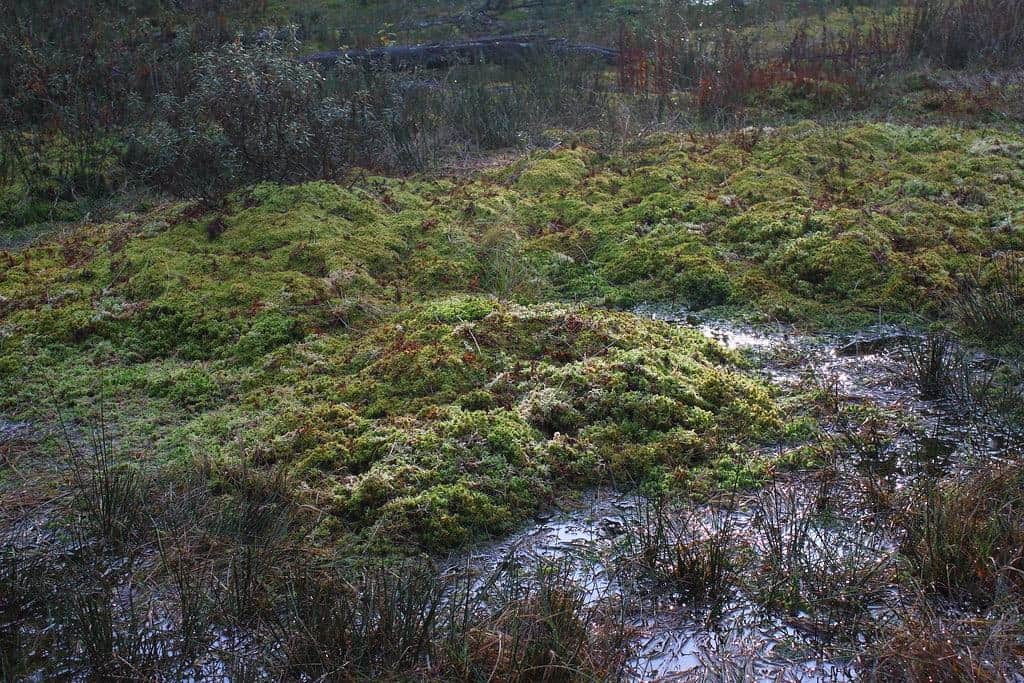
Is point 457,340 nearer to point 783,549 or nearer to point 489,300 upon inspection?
point 489,300

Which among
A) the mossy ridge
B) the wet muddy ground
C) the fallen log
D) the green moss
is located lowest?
the wet muddy ground

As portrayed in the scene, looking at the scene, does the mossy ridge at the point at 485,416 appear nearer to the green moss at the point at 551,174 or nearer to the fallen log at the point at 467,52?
the green moss at the point at 551,174

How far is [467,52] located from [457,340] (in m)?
10.0

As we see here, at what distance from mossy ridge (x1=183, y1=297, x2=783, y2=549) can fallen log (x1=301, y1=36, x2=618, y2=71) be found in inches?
352

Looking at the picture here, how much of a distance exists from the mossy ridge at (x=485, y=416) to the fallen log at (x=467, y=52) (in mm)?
8944

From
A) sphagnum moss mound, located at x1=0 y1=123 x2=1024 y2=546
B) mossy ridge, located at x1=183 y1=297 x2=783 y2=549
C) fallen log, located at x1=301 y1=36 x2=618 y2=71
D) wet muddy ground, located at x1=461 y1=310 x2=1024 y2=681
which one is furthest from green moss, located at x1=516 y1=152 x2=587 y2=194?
fallen log, located at x1=301 y1=36 x2=618 y2=71

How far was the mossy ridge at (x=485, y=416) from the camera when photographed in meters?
3.90

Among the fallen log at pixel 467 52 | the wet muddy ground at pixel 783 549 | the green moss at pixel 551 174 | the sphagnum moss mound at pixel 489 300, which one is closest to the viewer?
the wet muddy ground at pixel 783 549

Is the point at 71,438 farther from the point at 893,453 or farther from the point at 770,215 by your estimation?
the point at 770,215

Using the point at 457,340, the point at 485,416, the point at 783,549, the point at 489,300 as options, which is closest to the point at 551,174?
the point at 489,300

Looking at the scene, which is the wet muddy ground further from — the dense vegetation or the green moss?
the green moss

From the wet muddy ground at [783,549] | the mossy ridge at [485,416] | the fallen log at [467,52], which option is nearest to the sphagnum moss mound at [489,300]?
the mossy ridge at [485,416]

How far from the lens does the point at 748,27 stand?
15227 millimetres

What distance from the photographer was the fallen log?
13323 millimetres
